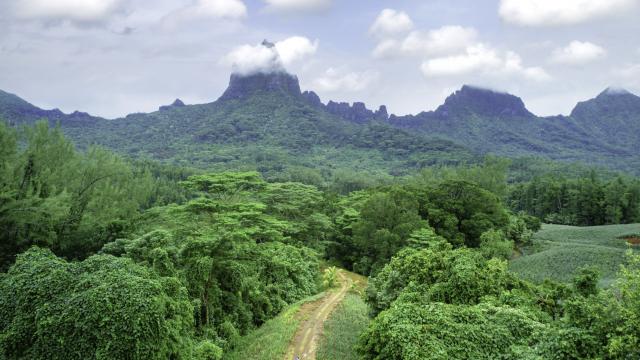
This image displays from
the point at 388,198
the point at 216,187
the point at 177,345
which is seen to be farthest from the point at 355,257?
the point at 177,345

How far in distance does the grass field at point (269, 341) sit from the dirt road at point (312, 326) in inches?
12.7

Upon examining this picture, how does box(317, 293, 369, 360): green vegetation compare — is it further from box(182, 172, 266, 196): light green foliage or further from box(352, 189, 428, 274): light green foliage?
box(352, 189, 428, 274): light green foliage

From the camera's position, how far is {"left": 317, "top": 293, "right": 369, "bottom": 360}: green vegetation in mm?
16250

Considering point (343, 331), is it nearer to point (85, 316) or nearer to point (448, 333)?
point (448, 333)

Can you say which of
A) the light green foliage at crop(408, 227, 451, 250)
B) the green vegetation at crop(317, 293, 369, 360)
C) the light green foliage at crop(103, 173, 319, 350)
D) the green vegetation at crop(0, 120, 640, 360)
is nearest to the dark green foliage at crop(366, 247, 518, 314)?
the green vegetation at crop(0, 120, 640, 360)

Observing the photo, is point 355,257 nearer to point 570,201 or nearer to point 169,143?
point 570,201

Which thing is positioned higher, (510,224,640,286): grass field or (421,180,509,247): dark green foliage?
(421,180,509,247): dark green foliage

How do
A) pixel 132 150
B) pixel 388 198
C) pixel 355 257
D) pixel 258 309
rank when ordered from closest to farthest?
pixel 258 309, pixel 388 198, pixel 355 257, pixel 132 150

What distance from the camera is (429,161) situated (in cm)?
15012

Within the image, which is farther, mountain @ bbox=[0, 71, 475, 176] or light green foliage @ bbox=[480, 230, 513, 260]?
mountain @ bbox=[0, 71, 475, 176]

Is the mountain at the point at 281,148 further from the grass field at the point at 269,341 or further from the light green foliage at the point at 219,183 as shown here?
the grass field at the point at 269,341

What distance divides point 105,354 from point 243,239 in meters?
9.76

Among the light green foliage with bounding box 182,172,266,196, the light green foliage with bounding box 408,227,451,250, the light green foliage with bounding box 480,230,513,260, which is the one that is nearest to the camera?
the light green foliage with bounding box 182,172,266,196

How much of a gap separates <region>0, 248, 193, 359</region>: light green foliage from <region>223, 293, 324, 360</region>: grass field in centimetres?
494
